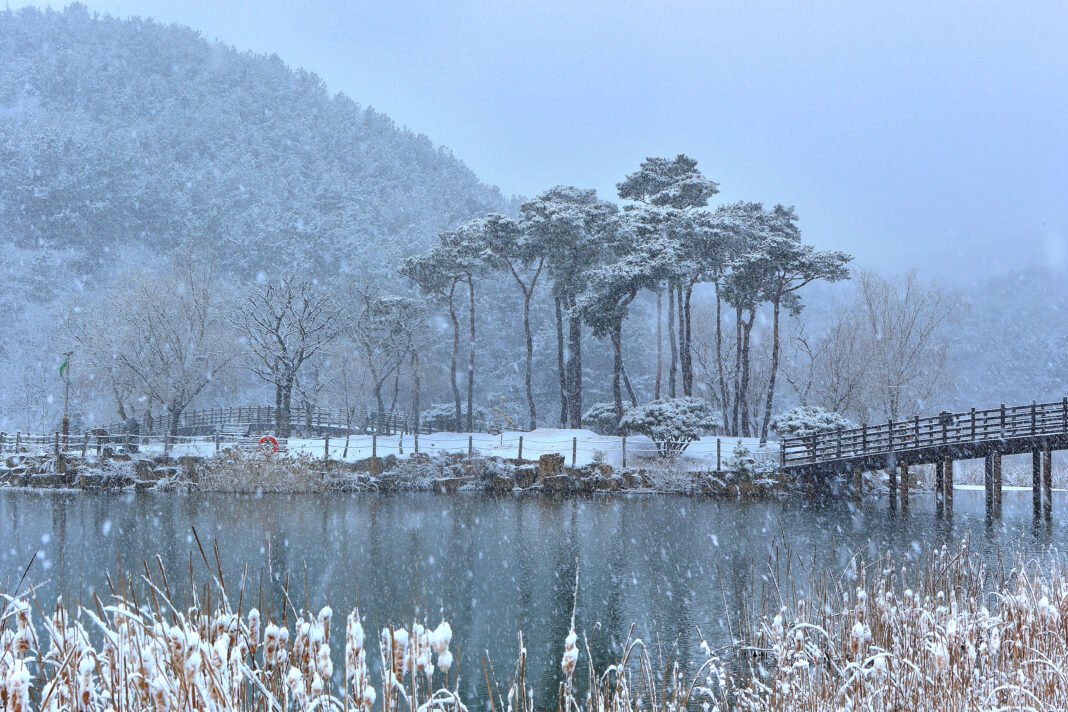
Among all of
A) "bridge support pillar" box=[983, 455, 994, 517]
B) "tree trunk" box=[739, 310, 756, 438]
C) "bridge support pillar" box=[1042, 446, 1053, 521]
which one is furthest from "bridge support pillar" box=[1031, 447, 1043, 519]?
"tree trunk" box=[739, 310, 756, 438]

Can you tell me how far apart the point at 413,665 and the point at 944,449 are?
2484cm

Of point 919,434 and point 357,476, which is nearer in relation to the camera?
point 919,434

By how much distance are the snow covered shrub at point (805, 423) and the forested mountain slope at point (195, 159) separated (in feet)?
114

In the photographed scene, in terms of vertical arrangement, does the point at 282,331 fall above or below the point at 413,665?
above

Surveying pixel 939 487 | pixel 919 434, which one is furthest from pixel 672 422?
pixel 939 487

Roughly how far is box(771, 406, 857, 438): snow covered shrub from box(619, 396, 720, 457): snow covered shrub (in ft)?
6.96

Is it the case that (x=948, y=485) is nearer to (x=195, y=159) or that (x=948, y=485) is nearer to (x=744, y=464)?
(x=744, y=464)

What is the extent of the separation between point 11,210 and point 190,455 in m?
45.1

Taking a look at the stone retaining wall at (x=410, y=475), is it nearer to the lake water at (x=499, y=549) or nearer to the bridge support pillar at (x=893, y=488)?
the lake water at (x=499, y=549)

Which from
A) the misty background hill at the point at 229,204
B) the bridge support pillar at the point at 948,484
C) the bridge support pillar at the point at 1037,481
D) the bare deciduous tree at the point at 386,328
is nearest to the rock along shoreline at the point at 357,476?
the bridge support pillar at the point at 948,484

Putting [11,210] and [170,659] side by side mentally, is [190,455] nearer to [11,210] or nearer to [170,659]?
[170,659]

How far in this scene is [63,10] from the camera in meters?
90.9

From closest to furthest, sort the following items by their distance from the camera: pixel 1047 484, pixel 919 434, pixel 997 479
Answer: pixel 1047 484, pixel 997 479, pixel 919 434

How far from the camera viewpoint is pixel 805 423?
28953 millimetres
